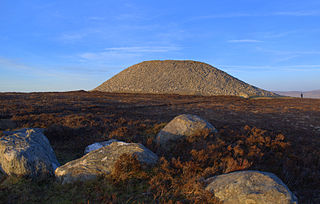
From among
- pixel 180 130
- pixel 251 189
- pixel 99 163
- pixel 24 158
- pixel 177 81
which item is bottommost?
pixel 251 189

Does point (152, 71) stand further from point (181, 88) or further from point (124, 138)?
point (124, 138)

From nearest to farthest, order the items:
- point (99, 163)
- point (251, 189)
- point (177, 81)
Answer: point (251, 189)
point (99, 163)
point (177, 81)

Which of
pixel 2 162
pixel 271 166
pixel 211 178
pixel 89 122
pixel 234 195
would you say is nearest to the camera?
pixel 234 195

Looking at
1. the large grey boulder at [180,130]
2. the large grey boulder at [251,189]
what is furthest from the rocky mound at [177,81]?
the large grey boulder at [251,189]

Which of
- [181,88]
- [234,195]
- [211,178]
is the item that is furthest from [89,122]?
[181,88]

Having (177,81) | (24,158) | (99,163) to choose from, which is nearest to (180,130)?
(99,163)

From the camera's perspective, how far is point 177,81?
9525 centimetres

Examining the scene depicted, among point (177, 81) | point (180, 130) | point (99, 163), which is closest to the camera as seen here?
point (99, 163)

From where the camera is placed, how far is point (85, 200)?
478 centimetres

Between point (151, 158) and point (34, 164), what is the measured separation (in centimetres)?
373

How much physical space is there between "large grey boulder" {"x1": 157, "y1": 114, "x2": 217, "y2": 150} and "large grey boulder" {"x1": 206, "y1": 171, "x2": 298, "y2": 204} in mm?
4206

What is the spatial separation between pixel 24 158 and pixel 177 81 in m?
90.8

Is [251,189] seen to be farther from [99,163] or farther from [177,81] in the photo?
[177,81]

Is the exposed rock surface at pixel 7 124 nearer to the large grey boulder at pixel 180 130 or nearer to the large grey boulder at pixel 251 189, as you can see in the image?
the large grey boulder at pixel 180 130
